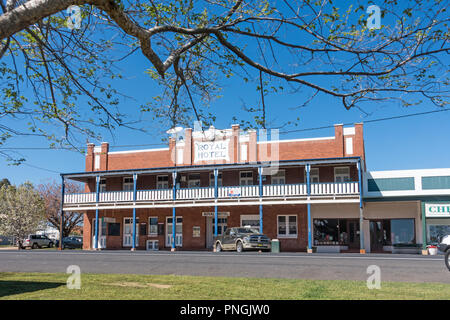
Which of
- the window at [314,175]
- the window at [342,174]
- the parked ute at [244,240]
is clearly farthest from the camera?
the window at [314,175]

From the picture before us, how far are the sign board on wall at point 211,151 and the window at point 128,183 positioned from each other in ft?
18.3

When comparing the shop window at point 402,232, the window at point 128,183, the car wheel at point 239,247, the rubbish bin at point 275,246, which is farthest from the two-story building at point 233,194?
the car wheel at point 239,247

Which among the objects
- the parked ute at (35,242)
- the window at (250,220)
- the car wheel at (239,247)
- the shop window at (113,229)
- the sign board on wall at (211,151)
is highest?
the sign board on wall at (211,151)

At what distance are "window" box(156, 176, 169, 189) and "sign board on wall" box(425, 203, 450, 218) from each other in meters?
18.4

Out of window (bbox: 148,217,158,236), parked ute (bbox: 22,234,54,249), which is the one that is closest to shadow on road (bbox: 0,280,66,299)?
window (bbox: 148,217,158,236)

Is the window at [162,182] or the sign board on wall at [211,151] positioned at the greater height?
the sign board on wall at [211,151]

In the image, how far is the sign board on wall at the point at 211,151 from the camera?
33812mm

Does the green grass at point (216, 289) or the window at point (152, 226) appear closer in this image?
the green grass at point (216, 289)

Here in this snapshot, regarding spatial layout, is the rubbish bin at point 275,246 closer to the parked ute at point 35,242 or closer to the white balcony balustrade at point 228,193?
the white balcony balustrade at point 228,193

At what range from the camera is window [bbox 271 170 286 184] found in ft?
105

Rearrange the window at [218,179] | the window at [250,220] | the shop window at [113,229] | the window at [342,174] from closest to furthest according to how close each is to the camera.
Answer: the window at [342,174], the window at [250,220], the window at [218,179], the shop window at [113,229]

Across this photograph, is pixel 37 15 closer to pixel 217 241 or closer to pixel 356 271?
pixel 356 271

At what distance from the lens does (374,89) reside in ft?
26.0
